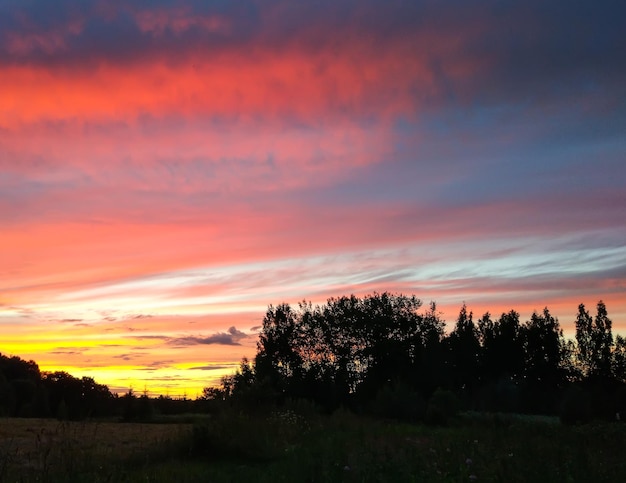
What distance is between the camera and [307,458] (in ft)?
41.2

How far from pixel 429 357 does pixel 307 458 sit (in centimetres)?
5025

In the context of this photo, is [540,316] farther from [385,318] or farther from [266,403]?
[266,403]

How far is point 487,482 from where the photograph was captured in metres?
8.92

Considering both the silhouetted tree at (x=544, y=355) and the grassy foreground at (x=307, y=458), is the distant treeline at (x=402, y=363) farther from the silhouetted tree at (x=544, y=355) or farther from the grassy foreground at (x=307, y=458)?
the grassy foreground at (x=307, y=458)

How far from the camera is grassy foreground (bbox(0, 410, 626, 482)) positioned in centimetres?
954

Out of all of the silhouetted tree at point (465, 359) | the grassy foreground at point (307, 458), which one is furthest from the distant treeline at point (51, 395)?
the silhouetted tree at point (465, 359)

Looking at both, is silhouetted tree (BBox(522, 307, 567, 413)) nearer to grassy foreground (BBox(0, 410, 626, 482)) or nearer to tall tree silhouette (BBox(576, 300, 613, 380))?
tall tree silhouette (BBox(576, 300, 613, 380))

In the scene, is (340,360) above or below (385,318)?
below

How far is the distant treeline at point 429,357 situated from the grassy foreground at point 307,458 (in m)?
33.1

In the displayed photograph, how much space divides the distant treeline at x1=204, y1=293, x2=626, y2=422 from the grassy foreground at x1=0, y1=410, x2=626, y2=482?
109 ft

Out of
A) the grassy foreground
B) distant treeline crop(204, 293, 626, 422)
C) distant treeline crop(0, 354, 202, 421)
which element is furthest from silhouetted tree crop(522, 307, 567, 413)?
the grassy foreground

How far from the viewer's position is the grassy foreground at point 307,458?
31.3 ft

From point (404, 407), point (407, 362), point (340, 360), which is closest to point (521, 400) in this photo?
point (407, 362)

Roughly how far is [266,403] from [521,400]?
48.0 metres
